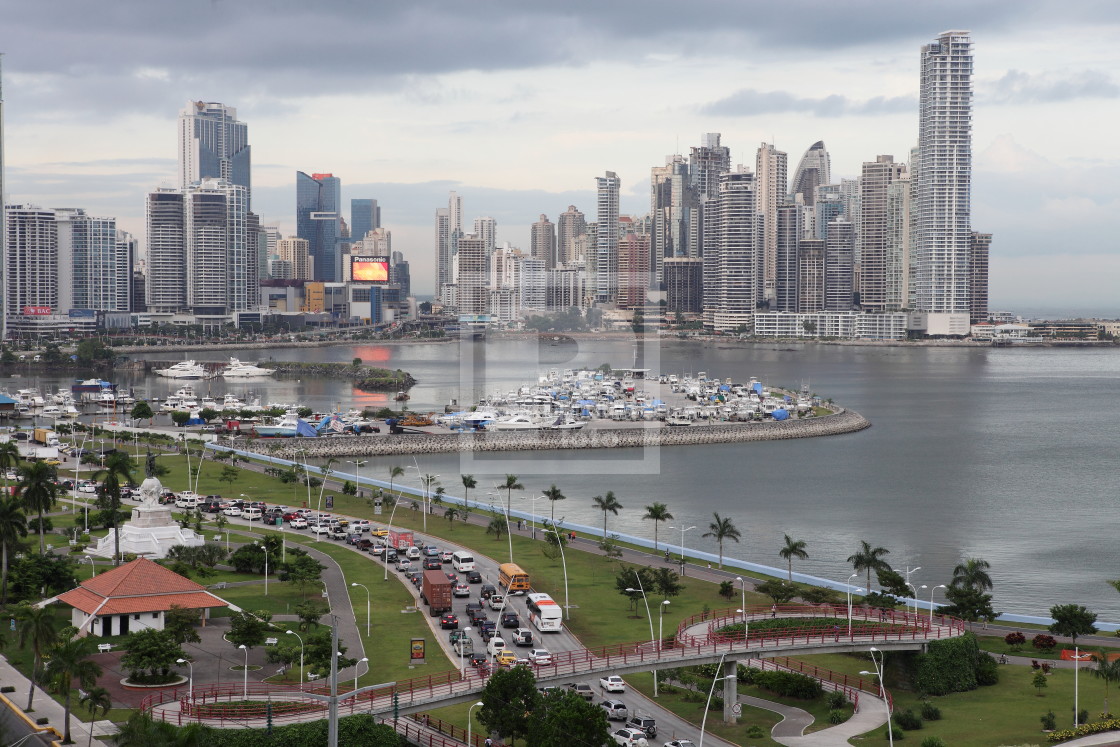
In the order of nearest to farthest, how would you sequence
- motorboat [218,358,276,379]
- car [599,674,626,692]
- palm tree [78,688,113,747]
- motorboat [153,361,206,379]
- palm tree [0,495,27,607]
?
→ 1. palm tree [78,688,113,747]
2. car [599,674,626,692]
3. palm tree [0,495,27,607]
4. motorboat [153,361,206,379]
5. motorboat [218,358,276,379]

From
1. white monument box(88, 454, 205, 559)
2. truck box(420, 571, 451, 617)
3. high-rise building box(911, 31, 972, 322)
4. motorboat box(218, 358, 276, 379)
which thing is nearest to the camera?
truck box(420, 571, 451, 617)

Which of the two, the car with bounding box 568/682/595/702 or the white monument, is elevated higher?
the white monument

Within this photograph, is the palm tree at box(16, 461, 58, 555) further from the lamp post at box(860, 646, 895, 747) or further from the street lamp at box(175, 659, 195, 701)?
the lamp post at box(860, 646, 895, 747)

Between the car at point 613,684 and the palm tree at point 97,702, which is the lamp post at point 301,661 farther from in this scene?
the car at point 613,684

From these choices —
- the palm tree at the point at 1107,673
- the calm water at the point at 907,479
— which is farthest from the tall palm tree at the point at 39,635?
the calm water at the point at 907,479

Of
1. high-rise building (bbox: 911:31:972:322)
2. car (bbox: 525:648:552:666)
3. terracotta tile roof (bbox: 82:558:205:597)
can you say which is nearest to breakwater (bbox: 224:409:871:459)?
terracotta tile roof (bbox: 82:558:205:597)
